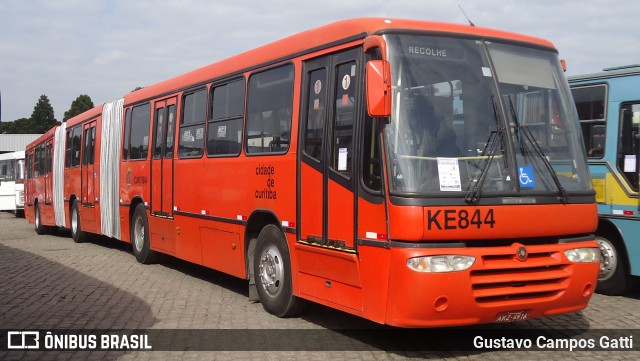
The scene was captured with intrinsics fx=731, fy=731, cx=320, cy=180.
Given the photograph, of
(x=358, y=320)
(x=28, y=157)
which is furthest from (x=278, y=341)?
(x=28, y=157)

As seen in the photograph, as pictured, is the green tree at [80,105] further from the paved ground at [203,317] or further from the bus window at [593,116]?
the bus window at [593,116]

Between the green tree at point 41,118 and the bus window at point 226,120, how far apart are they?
14263 cm

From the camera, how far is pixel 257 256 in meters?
8.66

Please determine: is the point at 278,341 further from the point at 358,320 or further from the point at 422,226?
the point at 422,226

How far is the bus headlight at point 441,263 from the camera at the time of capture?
5.89 metres

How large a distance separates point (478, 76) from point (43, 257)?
1156 centimetres

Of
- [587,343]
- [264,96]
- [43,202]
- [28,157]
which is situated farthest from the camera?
[28,157]

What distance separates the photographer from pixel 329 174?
23.4 feet

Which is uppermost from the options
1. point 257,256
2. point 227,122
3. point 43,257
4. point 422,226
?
point 227,122

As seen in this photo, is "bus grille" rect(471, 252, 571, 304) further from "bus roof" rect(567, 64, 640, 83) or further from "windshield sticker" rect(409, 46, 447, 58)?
"bus roof" rect(567, 64, 640, 83)

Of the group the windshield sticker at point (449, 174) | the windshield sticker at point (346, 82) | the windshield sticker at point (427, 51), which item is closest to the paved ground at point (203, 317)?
the windshield sticker at point (449, 174)

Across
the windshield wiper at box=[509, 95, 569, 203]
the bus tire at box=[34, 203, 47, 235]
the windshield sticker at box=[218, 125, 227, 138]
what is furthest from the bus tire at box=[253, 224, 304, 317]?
the bus tire at box=[34, 203, 47, 235]

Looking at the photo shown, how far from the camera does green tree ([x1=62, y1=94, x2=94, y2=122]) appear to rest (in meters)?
125

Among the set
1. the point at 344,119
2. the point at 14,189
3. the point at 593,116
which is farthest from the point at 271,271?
the point at 14,189
